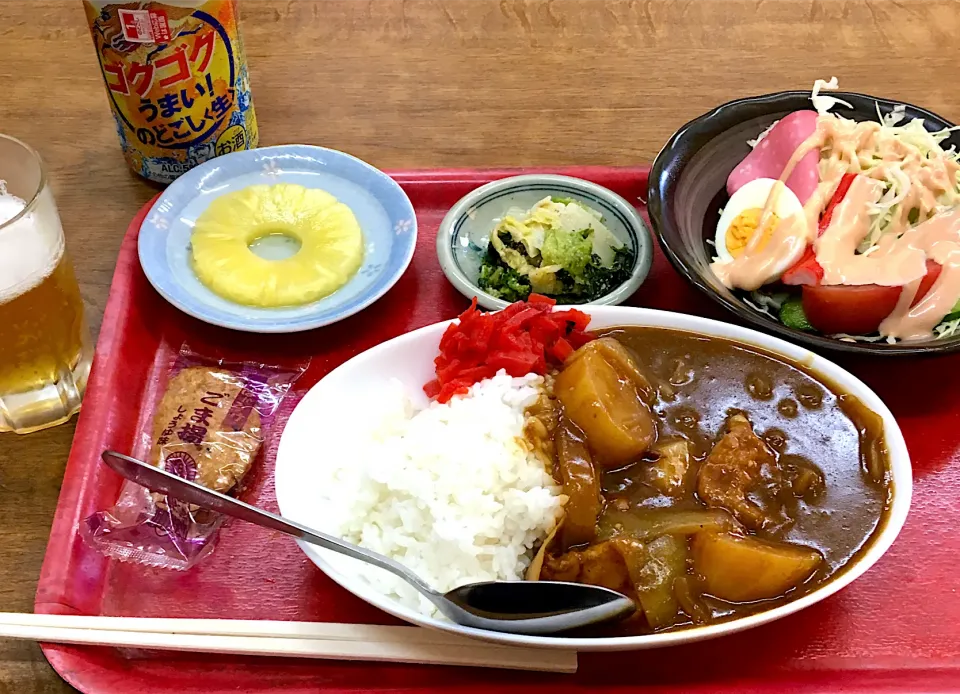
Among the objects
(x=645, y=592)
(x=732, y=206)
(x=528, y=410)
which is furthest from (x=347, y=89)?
(x=645, y=592)

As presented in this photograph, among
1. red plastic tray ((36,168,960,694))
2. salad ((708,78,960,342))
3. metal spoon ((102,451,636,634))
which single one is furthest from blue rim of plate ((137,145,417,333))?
salad ((708,78,960,342))

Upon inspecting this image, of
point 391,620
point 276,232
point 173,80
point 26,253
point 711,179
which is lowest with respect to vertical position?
point 391,620

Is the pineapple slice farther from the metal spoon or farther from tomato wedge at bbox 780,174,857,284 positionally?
tomato wedge at bbox 780,174,857,284

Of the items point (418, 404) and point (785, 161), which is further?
point (785, 161)

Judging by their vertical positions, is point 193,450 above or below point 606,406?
below

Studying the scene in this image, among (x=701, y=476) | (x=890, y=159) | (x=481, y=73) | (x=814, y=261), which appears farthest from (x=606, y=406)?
(x=481, y=73)

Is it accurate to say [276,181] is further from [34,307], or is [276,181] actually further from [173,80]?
[34,307]

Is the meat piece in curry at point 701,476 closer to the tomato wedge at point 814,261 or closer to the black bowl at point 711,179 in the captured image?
the black bowl at point 711,179
